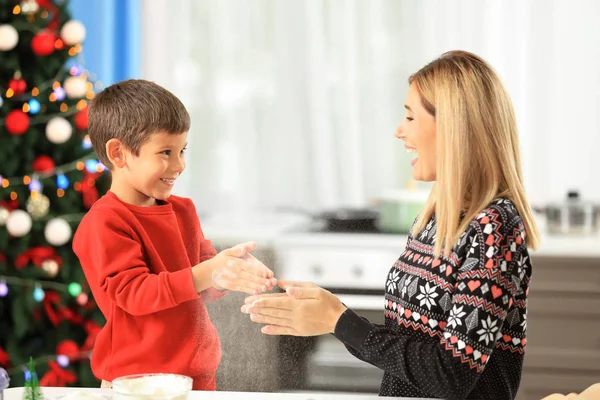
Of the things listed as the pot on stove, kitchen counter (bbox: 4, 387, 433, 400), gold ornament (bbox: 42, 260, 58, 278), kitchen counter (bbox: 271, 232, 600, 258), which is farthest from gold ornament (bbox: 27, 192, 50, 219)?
the pot on stove

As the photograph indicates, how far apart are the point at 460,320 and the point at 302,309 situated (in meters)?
0.23

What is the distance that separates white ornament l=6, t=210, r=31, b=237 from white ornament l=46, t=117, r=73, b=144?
27cm

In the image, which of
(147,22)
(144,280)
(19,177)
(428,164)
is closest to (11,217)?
(19,177)

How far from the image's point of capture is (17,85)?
267 cm

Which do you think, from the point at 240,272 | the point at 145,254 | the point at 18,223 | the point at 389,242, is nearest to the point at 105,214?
the point at 145,254

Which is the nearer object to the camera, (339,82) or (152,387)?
(152,387)

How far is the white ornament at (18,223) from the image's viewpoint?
2.62 m

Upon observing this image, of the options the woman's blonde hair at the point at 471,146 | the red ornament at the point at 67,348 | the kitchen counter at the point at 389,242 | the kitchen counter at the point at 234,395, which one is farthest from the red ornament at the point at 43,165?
the woman's blonde hair at the point at 471,146

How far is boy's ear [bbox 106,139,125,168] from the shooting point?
1187mm

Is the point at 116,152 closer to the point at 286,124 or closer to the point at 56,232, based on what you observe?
the point at 56,232

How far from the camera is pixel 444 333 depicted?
112cm

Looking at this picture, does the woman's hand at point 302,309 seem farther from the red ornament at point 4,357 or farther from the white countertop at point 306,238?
the red ornament at point 4,357

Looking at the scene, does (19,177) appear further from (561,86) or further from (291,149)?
(561,86)

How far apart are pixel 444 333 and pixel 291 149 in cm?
235
